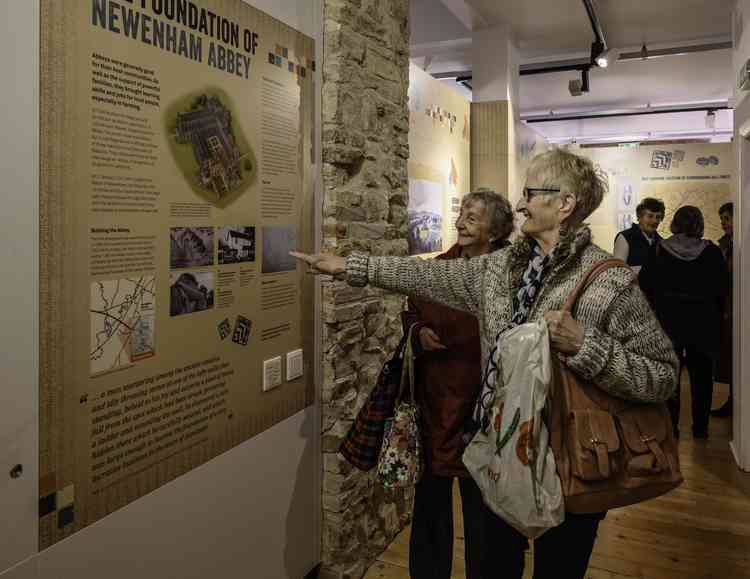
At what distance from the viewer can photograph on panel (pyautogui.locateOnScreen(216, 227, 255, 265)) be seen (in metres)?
2.04

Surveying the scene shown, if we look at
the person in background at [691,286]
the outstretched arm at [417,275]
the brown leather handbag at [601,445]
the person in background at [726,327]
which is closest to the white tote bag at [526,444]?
the brown leather handbag at [601,445]

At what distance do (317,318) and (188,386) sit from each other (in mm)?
811

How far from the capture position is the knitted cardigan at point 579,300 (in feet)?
5.32

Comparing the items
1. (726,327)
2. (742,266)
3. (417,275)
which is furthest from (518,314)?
(726,327)

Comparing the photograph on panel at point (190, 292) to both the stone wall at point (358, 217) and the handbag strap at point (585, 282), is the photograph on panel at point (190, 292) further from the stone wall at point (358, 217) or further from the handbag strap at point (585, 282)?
the handbag strap at point (585, 282)

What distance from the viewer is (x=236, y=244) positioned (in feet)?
6.89

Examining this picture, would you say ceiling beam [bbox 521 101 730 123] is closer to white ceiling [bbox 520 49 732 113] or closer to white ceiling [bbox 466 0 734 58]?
white ceiling [bbox 520 49 732 113]

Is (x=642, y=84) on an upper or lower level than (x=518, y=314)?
upper

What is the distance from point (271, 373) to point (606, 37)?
19.2ft

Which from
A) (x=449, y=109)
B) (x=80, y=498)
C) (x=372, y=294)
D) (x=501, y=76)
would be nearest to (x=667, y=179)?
(x=501, y=76)

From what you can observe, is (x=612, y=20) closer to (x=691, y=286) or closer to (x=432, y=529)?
(x=691, y=286)

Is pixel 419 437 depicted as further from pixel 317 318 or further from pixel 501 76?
pixel 501 76

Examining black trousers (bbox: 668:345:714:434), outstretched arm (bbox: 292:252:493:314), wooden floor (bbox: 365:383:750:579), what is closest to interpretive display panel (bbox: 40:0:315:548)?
outstretched arm (bbox: 292:252:493:314)

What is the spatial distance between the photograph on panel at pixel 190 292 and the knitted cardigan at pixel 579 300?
0.42 metres
